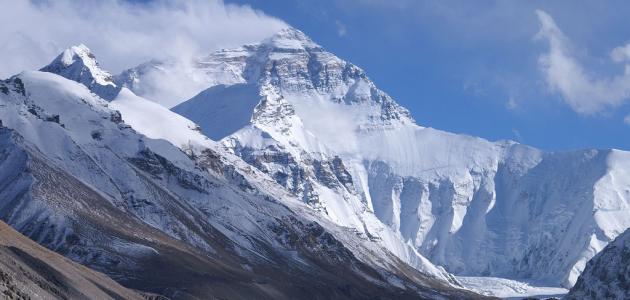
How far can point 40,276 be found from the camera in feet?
529

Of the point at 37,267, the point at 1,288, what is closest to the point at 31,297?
the point at 1,288

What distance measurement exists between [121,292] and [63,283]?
103 feet

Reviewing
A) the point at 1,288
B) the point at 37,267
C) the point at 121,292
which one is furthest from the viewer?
the point at 121,292

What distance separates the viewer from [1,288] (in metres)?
135

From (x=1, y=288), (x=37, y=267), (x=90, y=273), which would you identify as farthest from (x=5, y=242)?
(x=1, y=288)

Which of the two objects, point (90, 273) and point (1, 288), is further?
point (90, 273)

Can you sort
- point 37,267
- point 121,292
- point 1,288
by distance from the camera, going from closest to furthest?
point 1,288 → point 37,267 → point 121,292

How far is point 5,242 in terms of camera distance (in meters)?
174

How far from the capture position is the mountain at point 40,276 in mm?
142613

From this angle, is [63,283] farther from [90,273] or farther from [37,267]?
[90,273]

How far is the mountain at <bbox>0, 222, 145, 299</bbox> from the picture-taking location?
143 m

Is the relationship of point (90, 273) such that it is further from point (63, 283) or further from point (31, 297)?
point (31, 297)

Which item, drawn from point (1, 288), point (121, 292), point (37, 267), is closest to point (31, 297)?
Answer: point (1, 288)

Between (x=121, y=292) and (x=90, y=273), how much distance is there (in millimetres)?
6374
